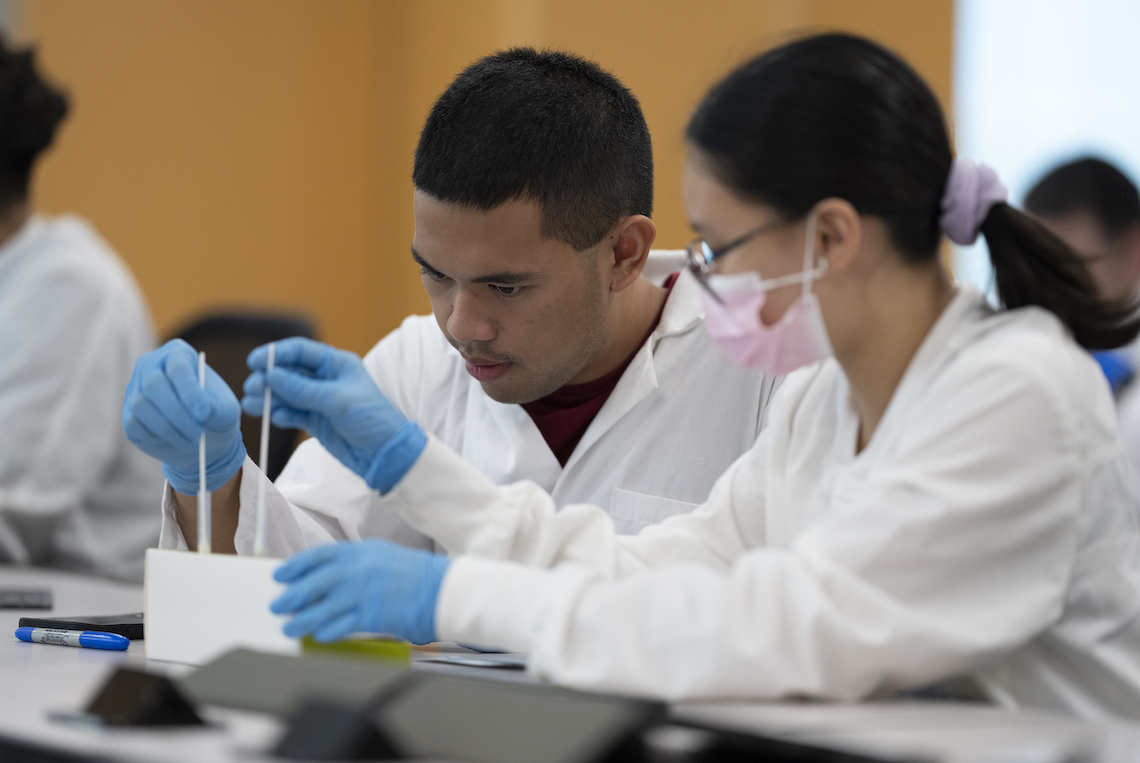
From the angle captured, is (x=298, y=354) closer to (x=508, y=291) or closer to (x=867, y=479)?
(x=508, y=291)

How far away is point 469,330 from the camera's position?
147 cm

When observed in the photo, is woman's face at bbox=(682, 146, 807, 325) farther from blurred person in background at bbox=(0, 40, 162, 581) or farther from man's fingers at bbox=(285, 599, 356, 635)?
blurred person in background at bbox=(0, 40, 162, 581)

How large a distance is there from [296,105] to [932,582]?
11.3 feet

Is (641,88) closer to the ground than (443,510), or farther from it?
farther from it

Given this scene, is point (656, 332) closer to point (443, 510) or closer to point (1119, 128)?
point (443, 510)

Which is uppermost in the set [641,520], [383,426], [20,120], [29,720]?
[20,120]

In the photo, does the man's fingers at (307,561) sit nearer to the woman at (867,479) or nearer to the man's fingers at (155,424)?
the woman at (867,479)

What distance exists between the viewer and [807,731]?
2.71ft

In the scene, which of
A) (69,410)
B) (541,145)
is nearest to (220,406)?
(541,145)

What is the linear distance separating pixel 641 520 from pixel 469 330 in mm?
372

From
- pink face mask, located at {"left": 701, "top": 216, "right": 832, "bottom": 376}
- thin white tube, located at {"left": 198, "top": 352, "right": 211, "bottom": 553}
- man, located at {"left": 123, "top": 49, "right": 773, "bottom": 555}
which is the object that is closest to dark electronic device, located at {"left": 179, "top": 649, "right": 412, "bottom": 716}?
thin white tube, located at {"left": 198, "top": 352, "right": 211, "bottom": 553}

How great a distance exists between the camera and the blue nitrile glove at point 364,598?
1.00 metres

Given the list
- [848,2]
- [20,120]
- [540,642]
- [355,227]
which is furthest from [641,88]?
[540,642]

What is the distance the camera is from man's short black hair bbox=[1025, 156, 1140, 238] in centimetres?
288
